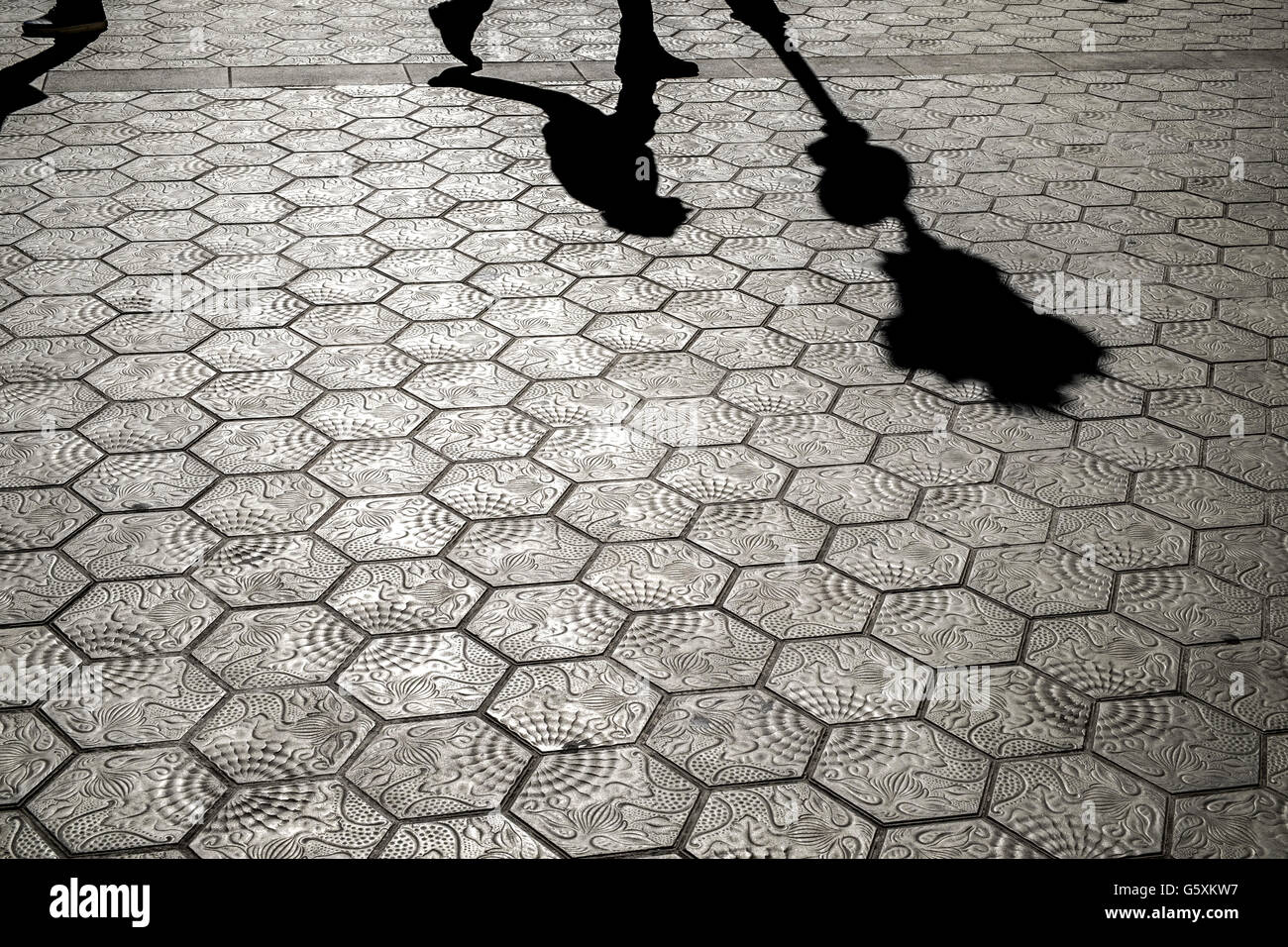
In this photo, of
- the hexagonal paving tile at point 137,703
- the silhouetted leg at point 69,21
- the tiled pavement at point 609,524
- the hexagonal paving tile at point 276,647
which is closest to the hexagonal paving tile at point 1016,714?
the tiled pavement at point 609,524

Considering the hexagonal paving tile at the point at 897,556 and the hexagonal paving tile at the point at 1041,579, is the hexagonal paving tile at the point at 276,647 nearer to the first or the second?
the hexagonal paving tile at the point at 897,556

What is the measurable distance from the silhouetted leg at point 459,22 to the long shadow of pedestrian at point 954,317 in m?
2.61

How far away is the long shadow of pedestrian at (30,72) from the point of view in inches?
260

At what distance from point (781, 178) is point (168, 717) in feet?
14.0

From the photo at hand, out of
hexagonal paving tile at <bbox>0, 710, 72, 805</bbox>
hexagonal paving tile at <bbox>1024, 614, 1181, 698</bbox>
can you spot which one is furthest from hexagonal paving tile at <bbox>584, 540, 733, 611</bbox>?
hexagonal paving tile at <bbox>0, 710, 72, 805</bbox>

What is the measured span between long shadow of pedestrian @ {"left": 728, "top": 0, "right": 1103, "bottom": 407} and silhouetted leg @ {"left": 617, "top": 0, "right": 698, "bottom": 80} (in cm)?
164

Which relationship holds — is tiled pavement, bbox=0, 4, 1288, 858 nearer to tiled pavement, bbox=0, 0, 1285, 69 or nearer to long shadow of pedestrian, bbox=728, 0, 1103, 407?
long shadow of pedestrian, bbox=728, 0, 1103, 407

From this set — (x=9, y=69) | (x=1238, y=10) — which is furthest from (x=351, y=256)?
(x=1238, y=10)

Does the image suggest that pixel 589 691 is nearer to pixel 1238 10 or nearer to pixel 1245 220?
pixel 1245 220

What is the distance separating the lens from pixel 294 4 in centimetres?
849

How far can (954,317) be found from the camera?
4.77m

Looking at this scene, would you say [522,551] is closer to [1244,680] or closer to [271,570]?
[271,570]

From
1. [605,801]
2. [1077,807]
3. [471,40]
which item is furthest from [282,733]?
[471,40]
